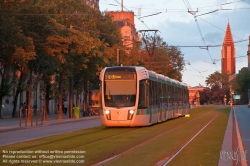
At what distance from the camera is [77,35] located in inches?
1656

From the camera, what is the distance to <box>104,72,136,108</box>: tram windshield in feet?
91.4

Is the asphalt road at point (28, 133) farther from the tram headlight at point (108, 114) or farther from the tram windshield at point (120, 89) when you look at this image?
the tram windshield at point (120, 89)

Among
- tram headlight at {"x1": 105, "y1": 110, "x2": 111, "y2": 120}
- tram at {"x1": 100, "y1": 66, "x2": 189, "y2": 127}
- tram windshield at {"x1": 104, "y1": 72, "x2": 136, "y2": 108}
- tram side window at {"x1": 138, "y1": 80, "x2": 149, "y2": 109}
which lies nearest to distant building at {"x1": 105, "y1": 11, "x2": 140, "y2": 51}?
tram side window at {"x1": 138, "y1": 80, "x2": 149, "y2": 109}

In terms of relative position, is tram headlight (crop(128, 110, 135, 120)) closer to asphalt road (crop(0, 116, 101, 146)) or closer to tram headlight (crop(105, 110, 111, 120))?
tram headlight (crop(105, 110, 111, 120))

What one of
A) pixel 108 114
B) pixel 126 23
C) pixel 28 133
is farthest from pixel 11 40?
pixel 126 23

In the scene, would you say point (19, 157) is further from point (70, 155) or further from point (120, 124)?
point (120, 124)

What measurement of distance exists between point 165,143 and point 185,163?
5940mm

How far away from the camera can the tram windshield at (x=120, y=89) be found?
2784 centimetres

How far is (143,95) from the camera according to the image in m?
28.6

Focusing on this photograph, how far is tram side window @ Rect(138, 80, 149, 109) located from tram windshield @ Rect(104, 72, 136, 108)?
423 millimetres

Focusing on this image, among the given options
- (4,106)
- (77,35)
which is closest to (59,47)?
(77,35)

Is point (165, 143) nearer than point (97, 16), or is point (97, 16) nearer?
point (165, 143)

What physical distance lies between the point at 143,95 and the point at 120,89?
54.8 inches

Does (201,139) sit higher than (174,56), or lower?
lower
